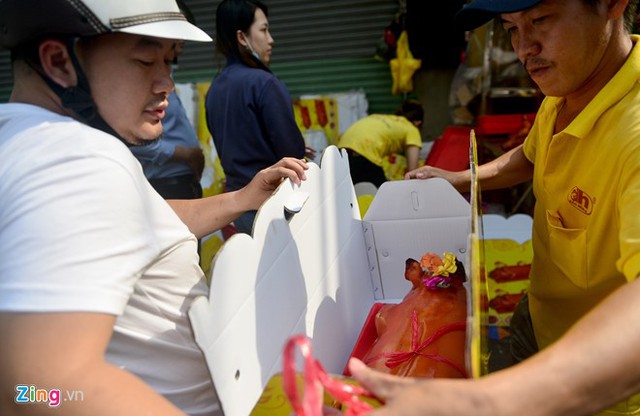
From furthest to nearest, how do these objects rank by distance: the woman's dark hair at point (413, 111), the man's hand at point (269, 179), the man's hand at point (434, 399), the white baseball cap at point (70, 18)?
the woman's dark hair at point (413, 111) → the man's hand at point (269, 179) → the white baseball cap at point (70, 18) → the man's hand at point (434, 399)

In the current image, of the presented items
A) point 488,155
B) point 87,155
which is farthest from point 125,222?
point 488,155

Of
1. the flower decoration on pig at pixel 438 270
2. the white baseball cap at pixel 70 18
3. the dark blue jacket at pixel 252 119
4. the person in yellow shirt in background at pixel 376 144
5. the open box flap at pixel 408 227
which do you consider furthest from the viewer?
the person in yellow shirt in background at pixel 376 144

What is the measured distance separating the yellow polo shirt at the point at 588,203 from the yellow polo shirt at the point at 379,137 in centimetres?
297

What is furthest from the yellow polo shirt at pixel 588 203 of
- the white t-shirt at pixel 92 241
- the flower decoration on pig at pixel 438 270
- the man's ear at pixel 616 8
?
the white t-shirt at pixel 92 241

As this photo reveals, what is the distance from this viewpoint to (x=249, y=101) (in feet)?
9.78

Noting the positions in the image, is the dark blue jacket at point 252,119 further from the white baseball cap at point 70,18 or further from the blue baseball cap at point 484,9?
the white baseball cap at point 70,18

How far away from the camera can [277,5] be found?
6.74 meters

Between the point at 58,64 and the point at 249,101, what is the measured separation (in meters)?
1.95

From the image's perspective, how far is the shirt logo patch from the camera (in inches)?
56.4

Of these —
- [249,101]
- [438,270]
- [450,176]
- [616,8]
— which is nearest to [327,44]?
[249,101]

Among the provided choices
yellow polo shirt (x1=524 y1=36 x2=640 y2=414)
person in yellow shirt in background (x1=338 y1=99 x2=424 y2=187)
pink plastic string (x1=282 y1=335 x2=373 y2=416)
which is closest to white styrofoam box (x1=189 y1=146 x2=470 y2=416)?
pink plastic string (x1=282 y1=335 x2=373 y2=416)

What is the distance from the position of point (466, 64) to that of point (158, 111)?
16.6ft

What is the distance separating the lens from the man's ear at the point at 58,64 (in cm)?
106

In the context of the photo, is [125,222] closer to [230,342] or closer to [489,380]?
Result: [230,342]
